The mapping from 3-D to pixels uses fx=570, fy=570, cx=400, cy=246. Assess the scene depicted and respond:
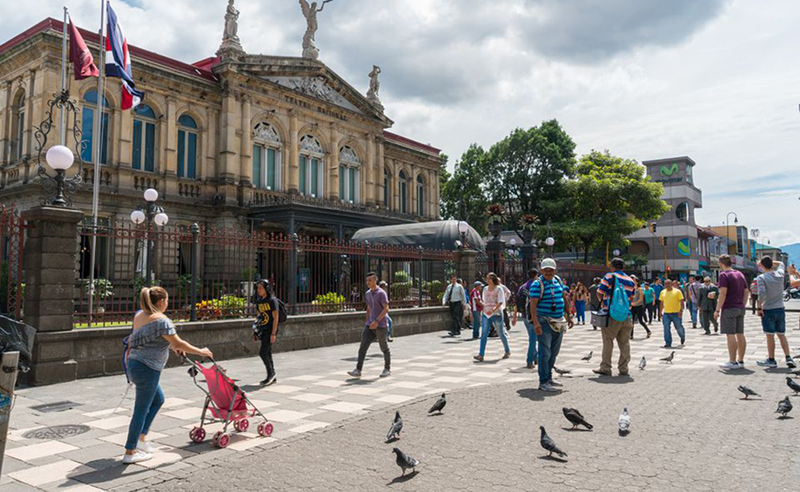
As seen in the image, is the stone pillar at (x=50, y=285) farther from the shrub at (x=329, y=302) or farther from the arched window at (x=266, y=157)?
the arched window at (x=266, y=157)

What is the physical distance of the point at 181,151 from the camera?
24.8 metres

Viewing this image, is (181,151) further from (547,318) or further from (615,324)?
(615,324)

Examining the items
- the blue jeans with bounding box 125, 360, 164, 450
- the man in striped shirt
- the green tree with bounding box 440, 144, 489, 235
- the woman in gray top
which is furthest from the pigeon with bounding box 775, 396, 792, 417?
the green tree with bounding box 440, 144, 489, 235

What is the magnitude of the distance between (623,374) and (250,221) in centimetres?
1960

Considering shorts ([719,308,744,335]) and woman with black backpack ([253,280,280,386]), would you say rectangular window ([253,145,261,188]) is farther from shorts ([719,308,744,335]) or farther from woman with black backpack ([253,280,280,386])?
shorts ([719,308,744,335])

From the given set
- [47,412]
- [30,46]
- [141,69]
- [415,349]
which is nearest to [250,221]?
[141,69]

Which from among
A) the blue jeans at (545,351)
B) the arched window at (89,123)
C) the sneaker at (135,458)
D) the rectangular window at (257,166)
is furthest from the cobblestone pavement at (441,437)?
the rectangular window at (257,166)

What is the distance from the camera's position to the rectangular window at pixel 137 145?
76.2ft

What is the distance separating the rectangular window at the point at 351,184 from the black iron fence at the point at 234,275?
12.6 meters

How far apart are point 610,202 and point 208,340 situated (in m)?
33.8

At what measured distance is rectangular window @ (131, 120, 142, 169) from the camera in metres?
23.2

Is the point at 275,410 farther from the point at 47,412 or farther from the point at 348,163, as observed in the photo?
the point at 348,163

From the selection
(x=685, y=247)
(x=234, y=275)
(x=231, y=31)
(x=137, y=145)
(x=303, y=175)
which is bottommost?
(x=234, y=275)

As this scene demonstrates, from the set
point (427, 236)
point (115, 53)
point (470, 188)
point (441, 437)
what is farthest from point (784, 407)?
point (470, 188)
